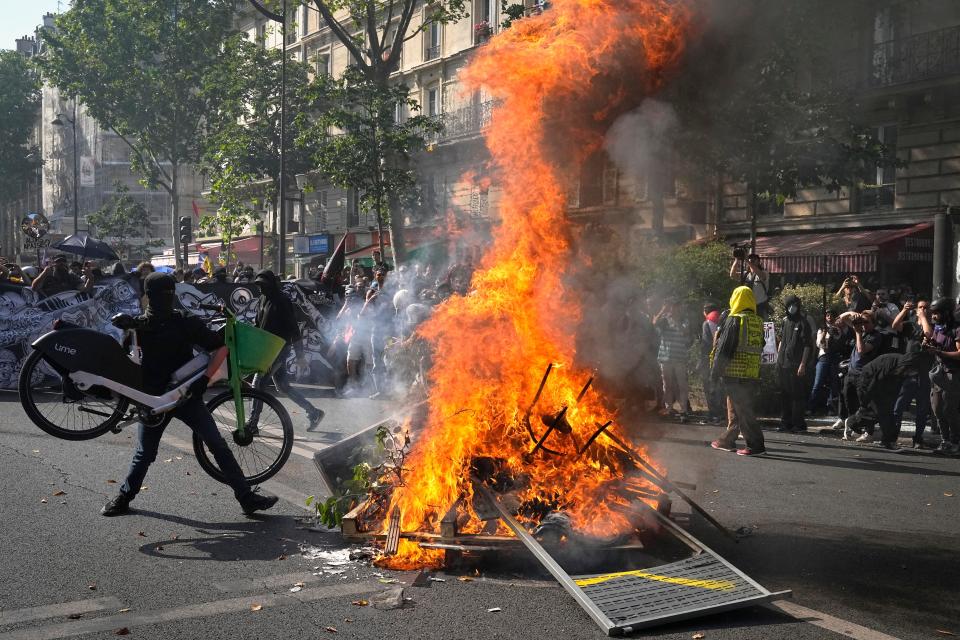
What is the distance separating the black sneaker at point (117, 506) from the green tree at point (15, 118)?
76.1m

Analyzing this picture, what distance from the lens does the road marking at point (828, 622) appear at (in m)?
4.35

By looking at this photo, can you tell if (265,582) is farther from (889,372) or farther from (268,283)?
(889,372)

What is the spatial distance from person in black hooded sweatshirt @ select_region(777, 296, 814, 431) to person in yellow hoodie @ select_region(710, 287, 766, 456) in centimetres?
237

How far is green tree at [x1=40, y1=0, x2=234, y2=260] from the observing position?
135 ft

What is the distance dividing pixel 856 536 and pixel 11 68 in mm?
82854

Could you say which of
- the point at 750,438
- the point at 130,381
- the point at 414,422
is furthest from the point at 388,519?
the point at 750,438

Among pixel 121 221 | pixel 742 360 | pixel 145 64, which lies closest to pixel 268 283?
pixel 742 360

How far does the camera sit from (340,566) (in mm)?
5410

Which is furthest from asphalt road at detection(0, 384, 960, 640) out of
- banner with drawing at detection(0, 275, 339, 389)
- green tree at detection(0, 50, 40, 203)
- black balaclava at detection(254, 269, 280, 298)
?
green tree at detection(0, 50, 40, 203)

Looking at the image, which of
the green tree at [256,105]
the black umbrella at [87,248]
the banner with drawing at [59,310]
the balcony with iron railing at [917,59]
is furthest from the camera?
the green tree at [256,105]

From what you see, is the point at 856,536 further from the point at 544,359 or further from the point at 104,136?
the point at 104,136

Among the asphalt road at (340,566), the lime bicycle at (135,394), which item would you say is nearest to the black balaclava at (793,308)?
the asphalt road at (340,566)

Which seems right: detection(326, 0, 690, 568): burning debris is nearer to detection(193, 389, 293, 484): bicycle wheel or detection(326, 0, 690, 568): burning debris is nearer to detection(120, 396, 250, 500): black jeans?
detection(120, 396, 250, 500): black jeans

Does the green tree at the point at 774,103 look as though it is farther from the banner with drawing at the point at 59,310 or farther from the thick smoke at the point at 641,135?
the banner with drawing at the point at 59,310
